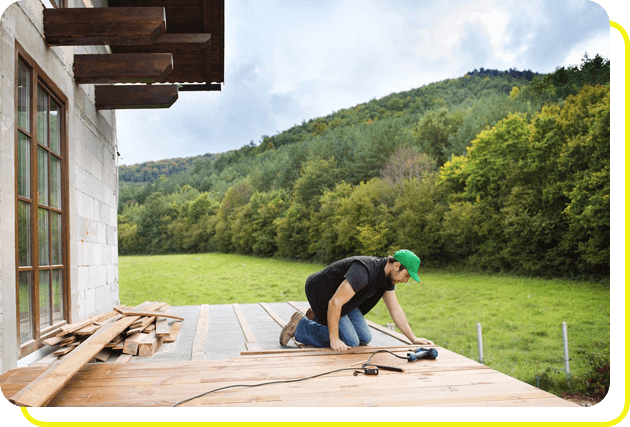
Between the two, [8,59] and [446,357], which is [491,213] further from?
[8,59]

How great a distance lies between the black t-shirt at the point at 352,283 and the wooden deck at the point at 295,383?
0.40 m

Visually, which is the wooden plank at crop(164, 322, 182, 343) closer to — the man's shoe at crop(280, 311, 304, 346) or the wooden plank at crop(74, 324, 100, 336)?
the wooden plank at crop(74, 324, 100, 336)

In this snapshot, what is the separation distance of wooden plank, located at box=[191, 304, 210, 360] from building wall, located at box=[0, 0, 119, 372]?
1.29 metres

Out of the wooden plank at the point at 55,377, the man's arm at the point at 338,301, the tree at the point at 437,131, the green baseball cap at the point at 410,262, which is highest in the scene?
the tree at the point at 437,131

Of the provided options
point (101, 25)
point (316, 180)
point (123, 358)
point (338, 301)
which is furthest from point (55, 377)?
point (316, 180)

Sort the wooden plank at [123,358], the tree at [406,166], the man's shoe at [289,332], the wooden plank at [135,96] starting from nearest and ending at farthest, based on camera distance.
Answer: the wooden plank at [123,358] < the man's shoe at [289,332] < the wooden plank at [135,96] < the tree at [406,166]

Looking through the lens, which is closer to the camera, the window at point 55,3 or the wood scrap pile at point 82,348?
the wood scrap pile at point 82,348

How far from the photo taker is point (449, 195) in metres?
21.0

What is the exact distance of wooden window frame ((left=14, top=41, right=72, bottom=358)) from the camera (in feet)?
10.5

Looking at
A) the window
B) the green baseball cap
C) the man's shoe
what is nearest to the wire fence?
Result: the man's shoe

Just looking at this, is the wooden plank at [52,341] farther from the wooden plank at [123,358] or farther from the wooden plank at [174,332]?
the wooden plank at [174,332]

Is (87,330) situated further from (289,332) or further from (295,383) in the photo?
(295,383)

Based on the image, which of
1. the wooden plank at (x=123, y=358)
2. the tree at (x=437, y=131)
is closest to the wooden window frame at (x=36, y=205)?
the wooden plank at (x=123, y=358)

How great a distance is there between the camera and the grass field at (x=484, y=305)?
10234 millimetres
